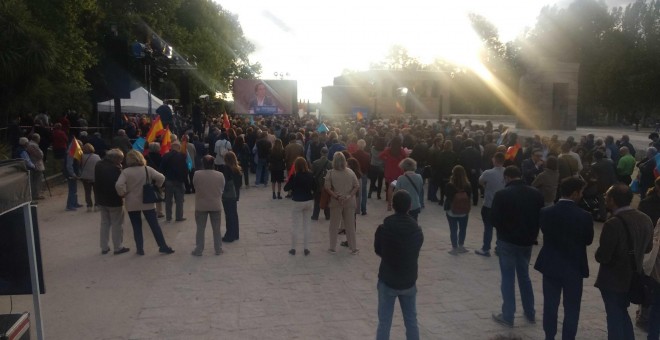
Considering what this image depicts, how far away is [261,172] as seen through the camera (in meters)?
17.0

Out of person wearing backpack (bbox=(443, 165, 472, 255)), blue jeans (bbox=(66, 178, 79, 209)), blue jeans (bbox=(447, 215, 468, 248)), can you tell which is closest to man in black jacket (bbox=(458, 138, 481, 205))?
blue jeans (bbox=(447, 215, 468, 248))

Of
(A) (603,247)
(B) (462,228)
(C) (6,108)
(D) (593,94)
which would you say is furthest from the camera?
(D) (593,94)

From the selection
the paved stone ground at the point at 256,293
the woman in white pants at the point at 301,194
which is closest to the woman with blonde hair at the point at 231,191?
the paved stone ground at the point at 256,293

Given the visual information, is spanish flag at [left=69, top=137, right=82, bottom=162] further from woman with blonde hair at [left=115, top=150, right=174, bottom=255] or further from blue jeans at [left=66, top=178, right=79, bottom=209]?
woman with blonde hair at [left=115, top=150, right=174, bottom=255]

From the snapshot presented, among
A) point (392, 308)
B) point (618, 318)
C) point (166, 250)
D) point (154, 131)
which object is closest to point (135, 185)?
point (166, 250)

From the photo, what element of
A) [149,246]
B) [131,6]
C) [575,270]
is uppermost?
[131,6]

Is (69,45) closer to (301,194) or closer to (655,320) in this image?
(301,194)

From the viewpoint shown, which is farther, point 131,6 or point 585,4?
point 585,4

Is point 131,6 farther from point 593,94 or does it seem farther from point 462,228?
point 593,94

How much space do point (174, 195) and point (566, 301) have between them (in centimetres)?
819

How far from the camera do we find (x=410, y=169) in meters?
8.66

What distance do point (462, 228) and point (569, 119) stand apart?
26537 millimetres

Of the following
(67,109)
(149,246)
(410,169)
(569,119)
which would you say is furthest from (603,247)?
(569,119)

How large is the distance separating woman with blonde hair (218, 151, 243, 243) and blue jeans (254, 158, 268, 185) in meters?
6.57
